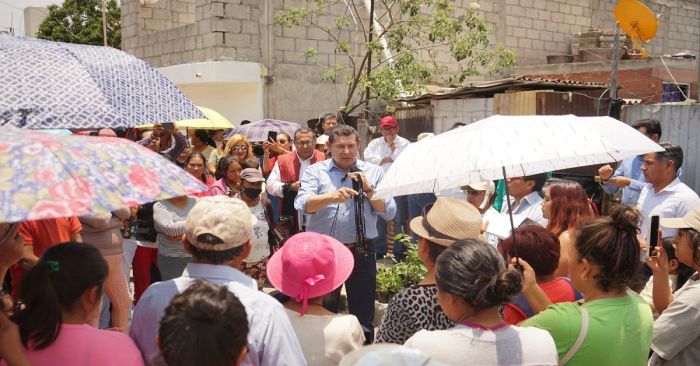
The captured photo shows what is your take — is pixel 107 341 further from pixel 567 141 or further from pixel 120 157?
pixel 567 141

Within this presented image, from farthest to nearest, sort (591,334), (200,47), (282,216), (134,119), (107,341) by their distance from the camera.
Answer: (200,47) → (282,216) → (134,119) → (591,334) → (107,341)

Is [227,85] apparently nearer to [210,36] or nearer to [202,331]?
[210,36]

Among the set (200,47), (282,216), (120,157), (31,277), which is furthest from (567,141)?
(200,47)

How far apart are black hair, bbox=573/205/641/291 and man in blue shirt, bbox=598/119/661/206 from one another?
3.53m

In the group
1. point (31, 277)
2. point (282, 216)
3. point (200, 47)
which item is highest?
point (200, 47)

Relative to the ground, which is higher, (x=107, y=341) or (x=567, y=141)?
(x=567, y=141)

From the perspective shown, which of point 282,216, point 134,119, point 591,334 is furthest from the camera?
→ point 282,216

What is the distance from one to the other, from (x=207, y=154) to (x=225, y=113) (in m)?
3.02

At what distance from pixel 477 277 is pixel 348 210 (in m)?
2.60

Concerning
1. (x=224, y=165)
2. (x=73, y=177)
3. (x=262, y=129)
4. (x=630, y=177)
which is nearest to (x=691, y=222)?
(x=73, y=177)

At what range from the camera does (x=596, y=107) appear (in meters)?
10.2

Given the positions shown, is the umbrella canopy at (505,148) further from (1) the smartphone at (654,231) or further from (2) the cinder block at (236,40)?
(2) the cinder block at (236,40)

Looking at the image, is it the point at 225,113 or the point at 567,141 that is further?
the point at 225,113

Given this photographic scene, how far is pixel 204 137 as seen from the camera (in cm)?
1010
